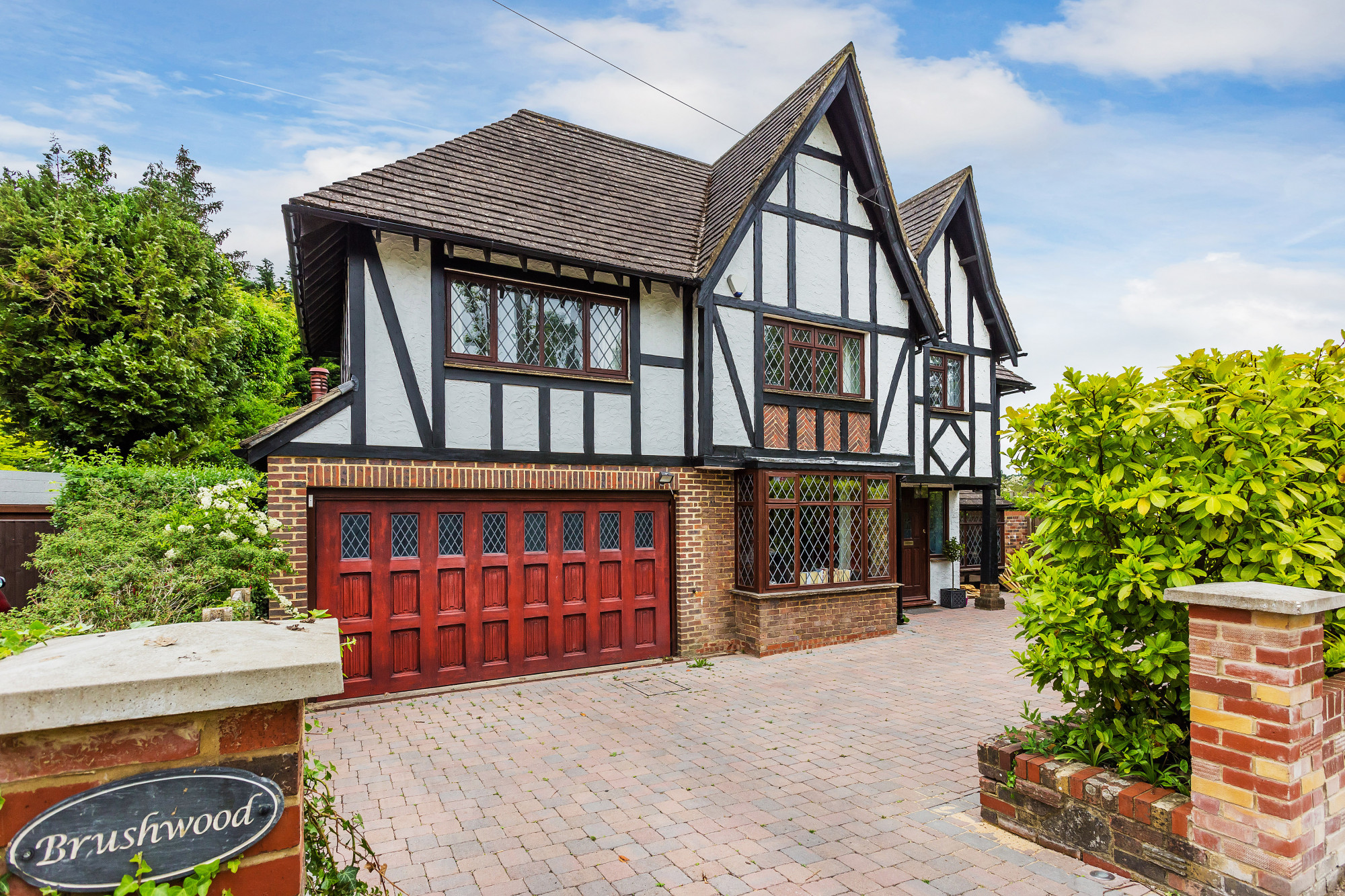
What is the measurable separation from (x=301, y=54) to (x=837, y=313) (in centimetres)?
736

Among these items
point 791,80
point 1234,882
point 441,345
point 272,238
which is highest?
point 272,238

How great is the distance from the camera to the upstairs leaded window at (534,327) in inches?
313

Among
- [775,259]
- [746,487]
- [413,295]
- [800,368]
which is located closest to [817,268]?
[775,259]

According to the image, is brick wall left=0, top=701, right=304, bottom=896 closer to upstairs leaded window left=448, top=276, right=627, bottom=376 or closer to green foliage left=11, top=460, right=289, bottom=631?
green foliage left=11, top=460, right=289, bottom=631

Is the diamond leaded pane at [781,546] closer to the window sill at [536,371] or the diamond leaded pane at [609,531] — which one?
the diamond leaded pane at [609,531]

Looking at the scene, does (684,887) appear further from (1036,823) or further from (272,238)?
(272,238)

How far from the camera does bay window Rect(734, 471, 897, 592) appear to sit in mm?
9320

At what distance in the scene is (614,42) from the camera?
8.13 metres

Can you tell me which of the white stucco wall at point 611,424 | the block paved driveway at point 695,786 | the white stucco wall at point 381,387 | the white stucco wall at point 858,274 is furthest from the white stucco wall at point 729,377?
the white stucco wall at point 381,387

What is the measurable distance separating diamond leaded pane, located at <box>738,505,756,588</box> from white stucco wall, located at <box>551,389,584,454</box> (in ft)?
8.23

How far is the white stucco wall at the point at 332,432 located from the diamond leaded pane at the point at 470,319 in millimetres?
1366

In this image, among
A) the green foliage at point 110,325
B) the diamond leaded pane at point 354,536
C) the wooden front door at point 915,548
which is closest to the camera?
the diamond leaded pane at point 354,536

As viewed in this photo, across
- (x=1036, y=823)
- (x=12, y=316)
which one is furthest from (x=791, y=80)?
(x=12, y=316)

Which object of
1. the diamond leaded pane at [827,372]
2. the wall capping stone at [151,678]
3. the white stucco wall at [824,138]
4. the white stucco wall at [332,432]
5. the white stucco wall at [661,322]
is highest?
the white stucco wall at [824,138]
